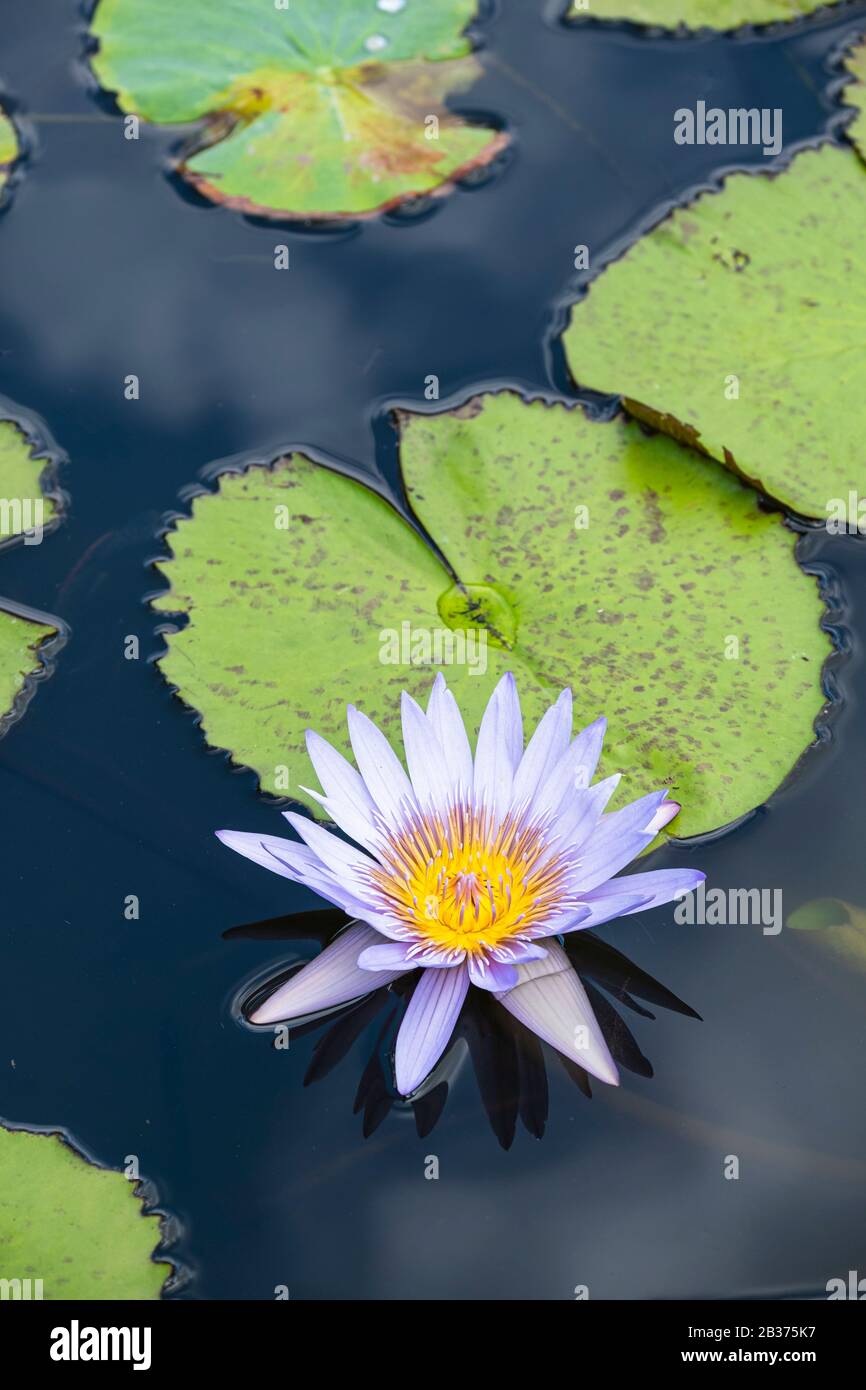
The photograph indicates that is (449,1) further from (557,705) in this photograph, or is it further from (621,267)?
(557,705)

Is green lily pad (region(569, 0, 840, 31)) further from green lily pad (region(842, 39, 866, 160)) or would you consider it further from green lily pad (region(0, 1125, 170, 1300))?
green lily pad (region(0, 1125, 170, 1300))

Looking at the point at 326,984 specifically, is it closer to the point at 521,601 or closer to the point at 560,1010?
the point at 560,1010

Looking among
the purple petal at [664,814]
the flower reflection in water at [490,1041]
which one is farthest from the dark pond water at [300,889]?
the purple petal at [664,814]

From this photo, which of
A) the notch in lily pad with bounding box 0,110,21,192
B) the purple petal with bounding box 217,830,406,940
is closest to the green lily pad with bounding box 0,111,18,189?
the notch in lily pad with bounding box 0,110,21,192

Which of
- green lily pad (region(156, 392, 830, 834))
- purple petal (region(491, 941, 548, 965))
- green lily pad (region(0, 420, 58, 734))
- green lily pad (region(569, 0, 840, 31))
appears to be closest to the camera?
purple petal (region(491, 941, 548, 965))

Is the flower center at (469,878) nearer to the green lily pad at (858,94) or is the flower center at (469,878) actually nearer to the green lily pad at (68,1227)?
the green lily pad at (68,1227)
